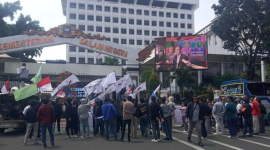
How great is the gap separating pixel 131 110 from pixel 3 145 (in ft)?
15.9

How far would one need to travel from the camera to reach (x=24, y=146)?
1094 cm

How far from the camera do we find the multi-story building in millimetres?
75812

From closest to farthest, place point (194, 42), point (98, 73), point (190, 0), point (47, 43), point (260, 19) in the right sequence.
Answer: point (47, 43) → point (260, 19) → point (98, 73) → point (194, 42) → point (190, 0)

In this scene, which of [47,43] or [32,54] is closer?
[47,43]

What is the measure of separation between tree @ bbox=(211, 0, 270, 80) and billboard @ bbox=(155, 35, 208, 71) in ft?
30.6

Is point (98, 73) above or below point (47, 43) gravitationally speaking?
below

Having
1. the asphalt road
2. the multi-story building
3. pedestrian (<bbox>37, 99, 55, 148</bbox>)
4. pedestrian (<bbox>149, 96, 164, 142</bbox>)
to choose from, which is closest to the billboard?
the asphalt road

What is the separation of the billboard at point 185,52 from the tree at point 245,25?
931 cm

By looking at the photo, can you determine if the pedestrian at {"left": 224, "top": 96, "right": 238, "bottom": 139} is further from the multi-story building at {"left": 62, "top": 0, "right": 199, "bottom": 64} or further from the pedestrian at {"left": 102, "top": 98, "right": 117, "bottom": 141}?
the multi-story building at {"left": 62, "top": 0, "right": 199, "bottom": 64}

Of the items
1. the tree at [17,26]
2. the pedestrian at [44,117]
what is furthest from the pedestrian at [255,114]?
the tree at [17,26]

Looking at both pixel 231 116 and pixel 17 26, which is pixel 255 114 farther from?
pixel 17 26

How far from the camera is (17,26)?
4397cm

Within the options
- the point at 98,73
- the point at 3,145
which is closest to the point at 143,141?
the point at 3,145

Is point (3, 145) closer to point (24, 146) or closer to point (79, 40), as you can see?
point (24, 146)
